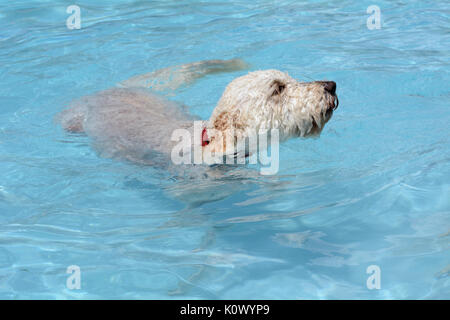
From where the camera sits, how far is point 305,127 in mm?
4293

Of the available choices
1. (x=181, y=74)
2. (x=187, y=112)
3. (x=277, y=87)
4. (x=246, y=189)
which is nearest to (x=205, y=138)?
(x=246, y=189)

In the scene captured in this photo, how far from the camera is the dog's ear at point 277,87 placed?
418 centimetres

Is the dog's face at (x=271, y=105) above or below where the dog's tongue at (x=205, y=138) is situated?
above

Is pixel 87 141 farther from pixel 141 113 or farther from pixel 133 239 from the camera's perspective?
pixel 133 239

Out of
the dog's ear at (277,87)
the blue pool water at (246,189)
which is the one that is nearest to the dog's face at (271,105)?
the dog's ear at (277,87)

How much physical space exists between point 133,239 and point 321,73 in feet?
12.5

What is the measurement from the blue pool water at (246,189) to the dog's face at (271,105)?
0.58 m

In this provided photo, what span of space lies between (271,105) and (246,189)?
795 millimetres

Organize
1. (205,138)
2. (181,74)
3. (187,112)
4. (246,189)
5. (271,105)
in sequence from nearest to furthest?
(271,105) → (205,138) → (246,189) → (187,112) → (181,74)

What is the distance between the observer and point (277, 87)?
4211 millimetres

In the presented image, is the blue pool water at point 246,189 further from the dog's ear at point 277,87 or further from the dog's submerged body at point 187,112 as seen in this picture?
the dog's ear at point 277,87

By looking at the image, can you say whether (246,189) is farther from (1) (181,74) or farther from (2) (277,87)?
(1) (181,74)

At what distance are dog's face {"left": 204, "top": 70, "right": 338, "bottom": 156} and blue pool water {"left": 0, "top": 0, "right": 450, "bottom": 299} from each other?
0.58 meters

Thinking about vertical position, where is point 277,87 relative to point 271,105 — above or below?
above
